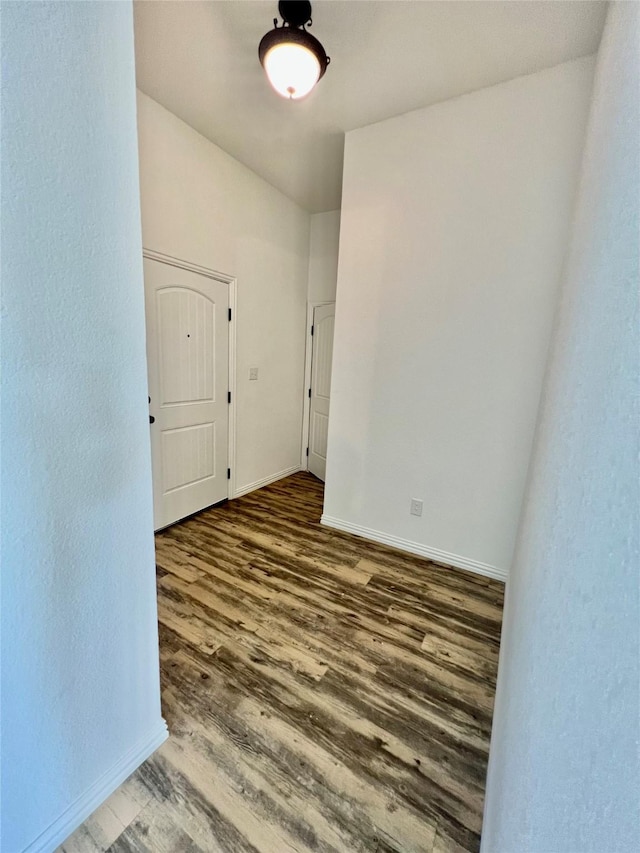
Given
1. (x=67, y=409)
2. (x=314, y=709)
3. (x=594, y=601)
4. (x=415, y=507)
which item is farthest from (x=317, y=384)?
(x=594, y=601)

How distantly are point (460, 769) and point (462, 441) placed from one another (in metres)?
1.64

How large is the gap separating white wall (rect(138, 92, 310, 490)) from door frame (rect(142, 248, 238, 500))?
47 millimetres

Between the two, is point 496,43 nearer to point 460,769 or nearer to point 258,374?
point 258,374

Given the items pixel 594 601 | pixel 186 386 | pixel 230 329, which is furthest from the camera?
pixel 230 329

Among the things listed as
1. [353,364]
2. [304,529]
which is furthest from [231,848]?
[353,364]

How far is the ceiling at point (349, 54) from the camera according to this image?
1.59m

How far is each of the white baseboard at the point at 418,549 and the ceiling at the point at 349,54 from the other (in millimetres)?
2911

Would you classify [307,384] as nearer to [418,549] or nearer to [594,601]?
[418,549]

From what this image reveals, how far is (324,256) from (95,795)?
418 centimetres

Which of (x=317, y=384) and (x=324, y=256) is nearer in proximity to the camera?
(x=324, y=256)

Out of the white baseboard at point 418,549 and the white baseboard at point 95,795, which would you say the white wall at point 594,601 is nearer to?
the white baseboard at point 95,795

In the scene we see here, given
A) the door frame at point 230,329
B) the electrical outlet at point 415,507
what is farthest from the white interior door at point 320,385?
the electrical outlet at point 415,507

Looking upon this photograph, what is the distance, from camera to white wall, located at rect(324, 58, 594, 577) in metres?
1.97

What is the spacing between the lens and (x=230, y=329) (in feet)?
10.1
